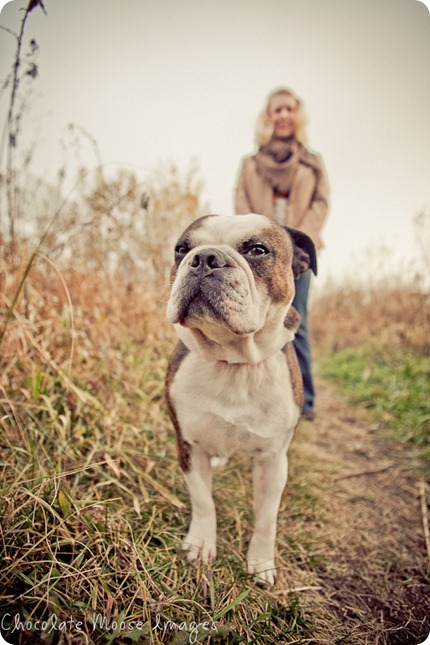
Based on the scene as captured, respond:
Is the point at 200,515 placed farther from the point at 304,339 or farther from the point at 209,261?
the point at 304,339

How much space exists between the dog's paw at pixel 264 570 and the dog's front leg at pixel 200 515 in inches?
6.6

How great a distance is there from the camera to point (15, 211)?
2.42 metres

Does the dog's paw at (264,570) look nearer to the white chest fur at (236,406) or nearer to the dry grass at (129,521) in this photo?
the dry grass at (129,521)

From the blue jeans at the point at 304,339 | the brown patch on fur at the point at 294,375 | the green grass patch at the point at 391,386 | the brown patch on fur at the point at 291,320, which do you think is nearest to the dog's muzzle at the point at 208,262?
the brown patch on fur at the point at 291,320

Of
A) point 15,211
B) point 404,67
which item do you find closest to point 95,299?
point 15,211

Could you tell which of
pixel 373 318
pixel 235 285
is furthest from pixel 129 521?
pixel 373 318

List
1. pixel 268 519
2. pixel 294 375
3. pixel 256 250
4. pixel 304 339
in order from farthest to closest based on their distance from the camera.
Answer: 1. pixel 304 339
2. pixel 294 375
3. pixel 268 519
4. pixel 256 250

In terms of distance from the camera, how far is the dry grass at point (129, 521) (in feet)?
4.08

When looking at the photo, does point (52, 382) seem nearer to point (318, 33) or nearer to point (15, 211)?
point (15, 211)

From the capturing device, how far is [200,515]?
1706mm

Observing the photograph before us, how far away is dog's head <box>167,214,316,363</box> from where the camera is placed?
4.50ft

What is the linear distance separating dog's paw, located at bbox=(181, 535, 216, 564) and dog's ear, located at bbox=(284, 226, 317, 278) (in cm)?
123

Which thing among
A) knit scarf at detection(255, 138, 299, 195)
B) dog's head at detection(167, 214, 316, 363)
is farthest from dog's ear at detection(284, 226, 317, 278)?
knit scarf at detection(255, 138, 299, 195)

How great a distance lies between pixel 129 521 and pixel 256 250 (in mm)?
1228
